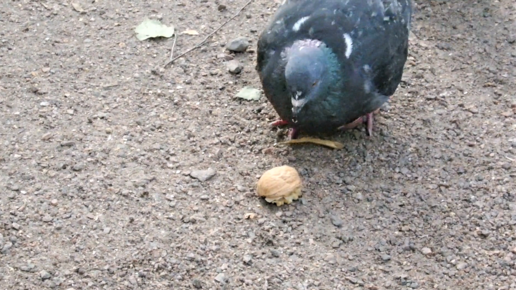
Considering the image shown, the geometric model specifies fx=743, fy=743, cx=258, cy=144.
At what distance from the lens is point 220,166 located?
16.2 feet

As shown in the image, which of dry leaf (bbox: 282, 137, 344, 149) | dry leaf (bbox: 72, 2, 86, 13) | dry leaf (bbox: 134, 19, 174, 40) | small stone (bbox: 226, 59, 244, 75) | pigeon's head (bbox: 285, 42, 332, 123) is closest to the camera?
pigeon's head (bbox: 285, 42, 332, 123)

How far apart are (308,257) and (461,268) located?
90 centimetres

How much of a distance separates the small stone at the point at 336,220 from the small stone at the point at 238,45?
1.91 meters

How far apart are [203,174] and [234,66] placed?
1.28 meters

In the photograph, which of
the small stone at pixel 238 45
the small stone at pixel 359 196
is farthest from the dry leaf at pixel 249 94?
the small stone at pixel 359 196

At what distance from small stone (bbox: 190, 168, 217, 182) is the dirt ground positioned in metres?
0.03

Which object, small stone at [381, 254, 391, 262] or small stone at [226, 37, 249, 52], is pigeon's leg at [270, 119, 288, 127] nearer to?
small stone at [226, 37, 249, 52]

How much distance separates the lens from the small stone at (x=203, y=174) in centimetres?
480

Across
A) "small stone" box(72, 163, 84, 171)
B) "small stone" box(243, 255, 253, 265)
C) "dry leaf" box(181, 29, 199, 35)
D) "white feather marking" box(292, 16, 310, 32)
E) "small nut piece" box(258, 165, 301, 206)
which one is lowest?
"small stone" box(243, 255, 253, 265)

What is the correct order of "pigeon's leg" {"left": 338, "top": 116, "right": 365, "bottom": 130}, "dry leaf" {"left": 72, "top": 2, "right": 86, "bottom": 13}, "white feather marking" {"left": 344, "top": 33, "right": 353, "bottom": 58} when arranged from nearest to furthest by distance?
"white feather marking" {"left": 344, "top": 33, "right": 353, "bottom": 58} → "pigeon's leg" {"left": 338, "top": 116, "right": 365, "bottom": 130} → "dry leaf" {"left": 72, "top": 2, "right": 86, "bottom": 13}

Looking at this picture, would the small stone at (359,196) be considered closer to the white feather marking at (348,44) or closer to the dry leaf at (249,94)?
the white feather marking at (348,44)

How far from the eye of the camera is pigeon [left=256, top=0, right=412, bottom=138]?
464cm

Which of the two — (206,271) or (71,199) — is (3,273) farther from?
(206,271)

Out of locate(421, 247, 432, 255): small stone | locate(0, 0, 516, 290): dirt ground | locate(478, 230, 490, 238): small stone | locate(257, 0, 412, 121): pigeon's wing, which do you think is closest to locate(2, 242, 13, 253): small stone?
locate(0, 0, 516, 290): dirt ground
